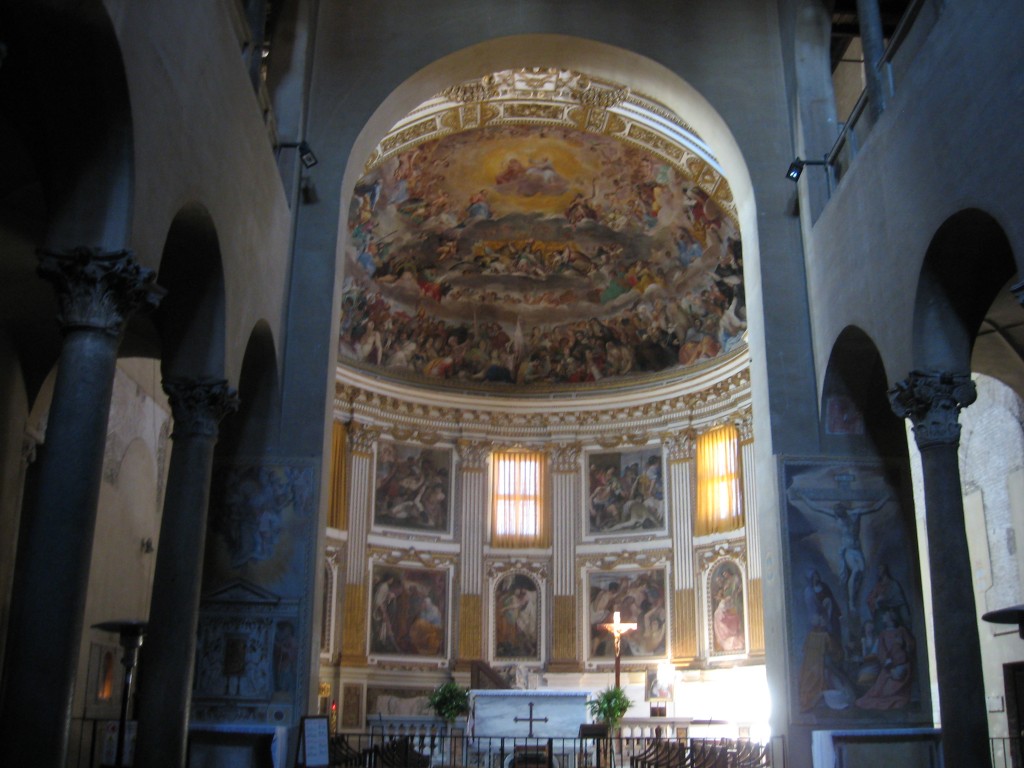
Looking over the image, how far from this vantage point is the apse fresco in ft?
82.8

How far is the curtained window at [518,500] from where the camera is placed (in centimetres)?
2856

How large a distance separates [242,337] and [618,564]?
17084 mm

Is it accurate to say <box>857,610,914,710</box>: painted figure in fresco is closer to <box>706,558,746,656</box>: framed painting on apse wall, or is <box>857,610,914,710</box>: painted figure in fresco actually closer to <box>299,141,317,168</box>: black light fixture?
<box>299,141,317,168</box>: black light fixture

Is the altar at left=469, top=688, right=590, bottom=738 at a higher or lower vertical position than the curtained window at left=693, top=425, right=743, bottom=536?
lower

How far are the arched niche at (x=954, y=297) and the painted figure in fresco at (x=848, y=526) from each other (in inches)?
142

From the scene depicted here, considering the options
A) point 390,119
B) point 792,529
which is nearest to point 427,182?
point 390,119

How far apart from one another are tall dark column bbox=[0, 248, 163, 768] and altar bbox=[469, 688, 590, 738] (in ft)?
40.8

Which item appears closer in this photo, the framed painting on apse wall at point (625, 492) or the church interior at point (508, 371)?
the church interior at point (508, 371)

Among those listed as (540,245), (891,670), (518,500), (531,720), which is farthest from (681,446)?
(891,670)

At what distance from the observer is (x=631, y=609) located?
27188 millimetres

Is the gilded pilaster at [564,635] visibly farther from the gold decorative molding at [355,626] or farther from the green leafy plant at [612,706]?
the gold decorative molding at [355,626]

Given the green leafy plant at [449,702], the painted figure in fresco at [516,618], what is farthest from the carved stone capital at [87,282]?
the painted figure in fresco at [516,618]

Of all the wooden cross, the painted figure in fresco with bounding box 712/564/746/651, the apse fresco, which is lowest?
the wooden cross

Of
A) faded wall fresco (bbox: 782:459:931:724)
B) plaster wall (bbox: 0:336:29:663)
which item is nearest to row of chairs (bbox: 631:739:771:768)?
faded wall fresco (bbox: 782:459:931:724)
